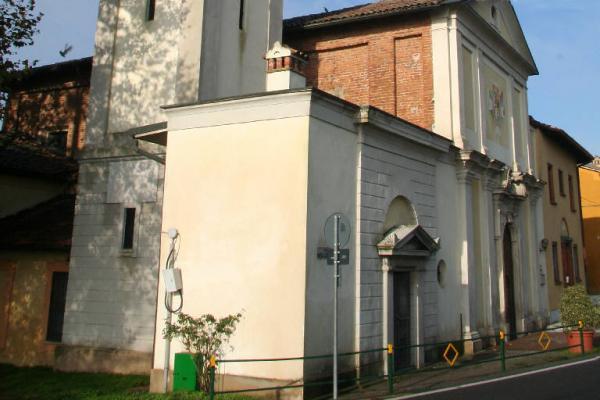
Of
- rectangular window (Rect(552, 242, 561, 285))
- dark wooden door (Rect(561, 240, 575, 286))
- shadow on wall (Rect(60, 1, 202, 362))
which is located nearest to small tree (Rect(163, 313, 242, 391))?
shadow on wall (Rect(60, 1, 202, 362))

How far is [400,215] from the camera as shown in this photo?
12305 mm

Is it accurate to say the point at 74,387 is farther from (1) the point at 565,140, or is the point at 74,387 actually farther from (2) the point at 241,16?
(1) the point at 565,140

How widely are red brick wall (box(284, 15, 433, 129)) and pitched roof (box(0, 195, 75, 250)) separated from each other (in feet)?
27.5

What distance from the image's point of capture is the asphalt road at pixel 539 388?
359 inches

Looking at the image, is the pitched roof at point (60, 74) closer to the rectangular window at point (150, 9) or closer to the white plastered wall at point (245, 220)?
the rectangular window at point (150, 9)

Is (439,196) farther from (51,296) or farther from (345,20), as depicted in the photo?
(51,296)

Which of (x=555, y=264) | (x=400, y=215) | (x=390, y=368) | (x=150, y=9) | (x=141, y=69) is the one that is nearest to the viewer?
(x=390, y=368)

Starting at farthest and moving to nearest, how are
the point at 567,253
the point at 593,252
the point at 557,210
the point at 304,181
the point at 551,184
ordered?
the point at 593,252
the point at 567,253
the point at 557,210
the point at 551,184
the point at 304,181

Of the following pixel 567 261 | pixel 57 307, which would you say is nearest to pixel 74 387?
pixel 57 307

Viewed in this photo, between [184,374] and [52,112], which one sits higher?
[52,112]

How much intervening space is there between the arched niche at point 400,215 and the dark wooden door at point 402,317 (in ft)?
3.46

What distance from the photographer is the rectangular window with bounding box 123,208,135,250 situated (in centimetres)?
1316

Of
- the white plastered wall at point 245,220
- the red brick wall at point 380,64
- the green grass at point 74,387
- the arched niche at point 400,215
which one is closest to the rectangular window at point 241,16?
the red brick wall at point 380,64

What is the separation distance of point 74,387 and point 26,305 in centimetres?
495
